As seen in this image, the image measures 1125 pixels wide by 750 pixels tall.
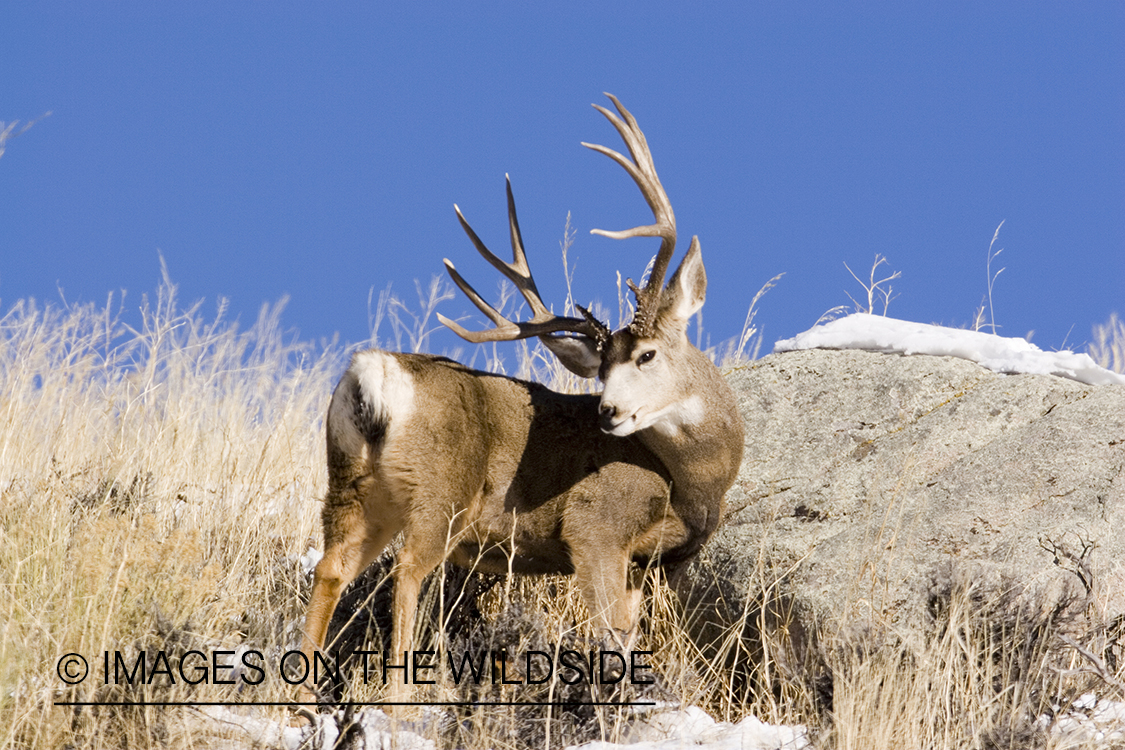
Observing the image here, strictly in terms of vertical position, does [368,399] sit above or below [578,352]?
below

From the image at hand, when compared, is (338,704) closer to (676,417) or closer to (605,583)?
(605,583)

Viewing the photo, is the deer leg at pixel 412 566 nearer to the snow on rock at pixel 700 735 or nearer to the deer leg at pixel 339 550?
the deer leg at pixel 339 550

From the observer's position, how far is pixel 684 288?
5.49 metres

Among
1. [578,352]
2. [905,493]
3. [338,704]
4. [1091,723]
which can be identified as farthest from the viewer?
[578,352]

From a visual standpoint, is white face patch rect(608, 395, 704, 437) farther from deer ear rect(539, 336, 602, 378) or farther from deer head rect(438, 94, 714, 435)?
deer ear rect(539, 336, 602, 378)

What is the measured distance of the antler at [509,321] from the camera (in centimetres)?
555

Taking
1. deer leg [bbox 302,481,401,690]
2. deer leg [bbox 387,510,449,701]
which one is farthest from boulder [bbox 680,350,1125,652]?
deer leg [bbox 302,481,401,690]

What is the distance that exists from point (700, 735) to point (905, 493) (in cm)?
166

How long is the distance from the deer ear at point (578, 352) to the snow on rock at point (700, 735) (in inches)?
72.0

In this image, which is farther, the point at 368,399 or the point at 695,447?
the point at 695,447

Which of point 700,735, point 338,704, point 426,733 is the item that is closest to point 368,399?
point 338,704

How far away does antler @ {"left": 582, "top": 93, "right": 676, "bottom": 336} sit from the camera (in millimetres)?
5340

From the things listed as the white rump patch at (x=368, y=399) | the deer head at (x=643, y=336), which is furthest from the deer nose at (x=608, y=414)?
the white rump patch at (x=368, y=399)

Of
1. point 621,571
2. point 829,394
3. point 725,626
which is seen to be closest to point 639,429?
point 621,571
